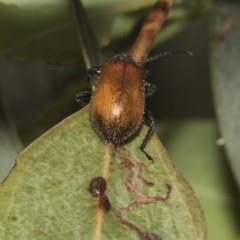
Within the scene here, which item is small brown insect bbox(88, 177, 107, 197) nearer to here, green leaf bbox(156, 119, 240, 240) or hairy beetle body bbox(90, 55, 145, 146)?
hairy beetle body bbox(90, 55, 145, 146)

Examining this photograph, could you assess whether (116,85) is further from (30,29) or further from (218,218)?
(218,218)

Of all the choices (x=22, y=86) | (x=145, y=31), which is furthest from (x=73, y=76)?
(x=145, y=31)

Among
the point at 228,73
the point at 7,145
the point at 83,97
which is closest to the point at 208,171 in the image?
the point at 228,73

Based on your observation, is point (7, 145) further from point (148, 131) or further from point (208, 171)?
point (208, 171)

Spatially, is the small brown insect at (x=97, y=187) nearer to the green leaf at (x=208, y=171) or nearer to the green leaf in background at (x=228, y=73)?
the green leaf in background at (x=228, y=73)

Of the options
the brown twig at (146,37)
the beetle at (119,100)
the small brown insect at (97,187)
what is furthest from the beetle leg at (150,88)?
the small brown insect at (97,187)

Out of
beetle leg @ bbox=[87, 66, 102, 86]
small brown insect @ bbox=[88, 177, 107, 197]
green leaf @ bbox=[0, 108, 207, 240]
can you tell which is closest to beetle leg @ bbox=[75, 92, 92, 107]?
beetle leg @ bbox=[87, 66, 102, 86]

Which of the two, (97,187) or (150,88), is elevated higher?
(150,88)
